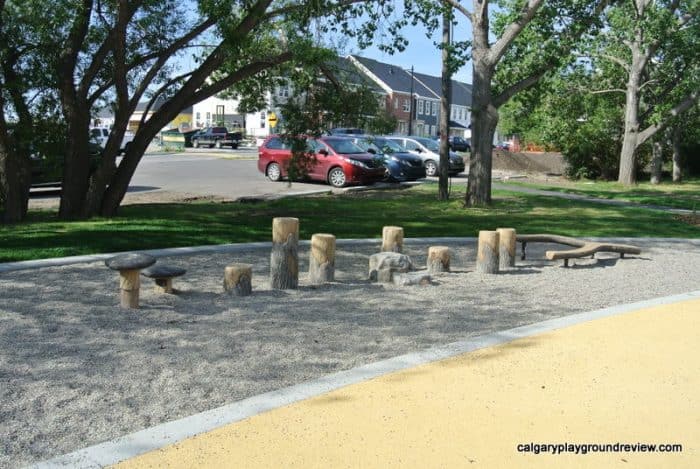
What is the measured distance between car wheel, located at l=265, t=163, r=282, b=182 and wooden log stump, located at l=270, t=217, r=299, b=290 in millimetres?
16887

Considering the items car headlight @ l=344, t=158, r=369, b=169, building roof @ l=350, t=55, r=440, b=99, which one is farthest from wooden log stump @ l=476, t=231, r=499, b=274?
building roof @ l=350, t=55, r=440, b=99

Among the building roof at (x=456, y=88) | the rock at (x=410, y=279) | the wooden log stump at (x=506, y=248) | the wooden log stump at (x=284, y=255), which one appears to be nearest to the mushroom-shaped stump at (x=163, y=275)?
the wooden log stump at (x=284, y=255)

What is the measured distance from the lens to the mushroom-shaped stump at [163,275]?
7.35m

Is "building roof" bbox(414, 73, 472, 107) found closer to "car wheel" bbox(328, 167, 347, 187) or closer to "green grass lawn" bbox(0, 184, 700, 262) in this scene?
"car wheel" bbox(328, 167, 347, 187)

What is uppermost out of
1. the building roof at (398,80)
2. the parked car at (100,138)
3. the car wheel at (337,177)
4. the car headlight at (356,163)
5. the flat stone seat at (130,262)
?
the building roof at (398,80)

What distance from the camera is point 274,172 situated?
2509 cm

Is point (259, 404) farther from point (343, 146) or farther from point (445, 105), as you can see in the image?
point (343, 146)

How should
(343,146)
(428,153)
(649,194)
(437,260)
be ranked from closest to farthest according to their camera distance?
1. (437,260)
2. (649,194)
3. (343,146)
4. (428,153)

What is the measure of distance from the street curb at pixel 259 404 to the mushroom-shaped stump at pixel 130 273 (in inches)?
98.0

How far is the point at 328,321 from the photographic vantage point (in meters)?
6.80

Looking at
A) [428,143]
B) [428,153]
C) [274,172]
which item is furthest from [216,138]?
[274,172]

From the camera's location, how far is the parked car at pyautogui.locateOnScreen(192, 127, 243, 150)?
55.1 metres

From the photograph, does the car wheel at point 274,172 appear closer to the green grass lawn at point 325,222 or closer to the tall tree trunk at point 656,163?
the green grass lawn at point 325,222

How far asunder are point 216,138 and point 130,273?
165 feet
